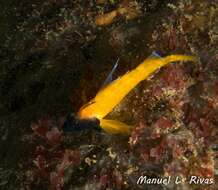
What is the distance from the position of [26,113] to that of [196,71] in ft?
10.3

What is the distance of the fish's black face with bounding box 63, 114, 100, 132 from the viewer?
15.4 ft

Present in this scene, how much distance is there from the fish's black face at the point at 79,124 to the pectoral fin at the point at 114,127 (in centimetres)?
10

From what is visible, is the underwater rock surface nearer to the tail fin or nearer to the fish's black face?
the tail fin

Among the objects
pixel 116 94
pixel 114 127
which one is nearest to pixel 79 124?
pixel 114 127

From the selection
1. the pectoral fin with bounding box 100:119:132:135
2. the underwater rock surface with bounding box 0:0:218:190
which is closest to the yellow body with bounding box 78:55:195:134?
the pectoral fin with bounding box 100:119:132:135

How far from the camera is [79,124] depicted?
4723mm

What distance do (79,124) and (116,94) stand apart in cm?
73

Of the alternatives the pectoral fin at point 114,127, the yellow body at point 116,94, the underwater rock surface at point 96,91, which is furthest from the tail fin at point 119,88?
the underwater rock surface at point 96,91

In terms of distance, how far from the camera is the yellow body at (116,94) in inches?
194

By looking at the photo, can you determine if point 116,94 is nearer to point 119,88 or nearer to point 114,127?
point 119,88

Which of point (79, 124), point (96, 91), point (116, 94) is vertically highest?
point (116, 94)

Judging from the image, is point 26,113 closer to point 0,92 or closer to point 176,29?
point 0,92

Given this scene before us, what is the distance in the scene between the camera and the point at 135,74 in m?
5.22

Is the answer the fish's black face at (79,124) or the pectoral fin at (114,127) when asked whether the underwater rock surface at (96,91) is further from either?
the fish's black face at (79,124)
